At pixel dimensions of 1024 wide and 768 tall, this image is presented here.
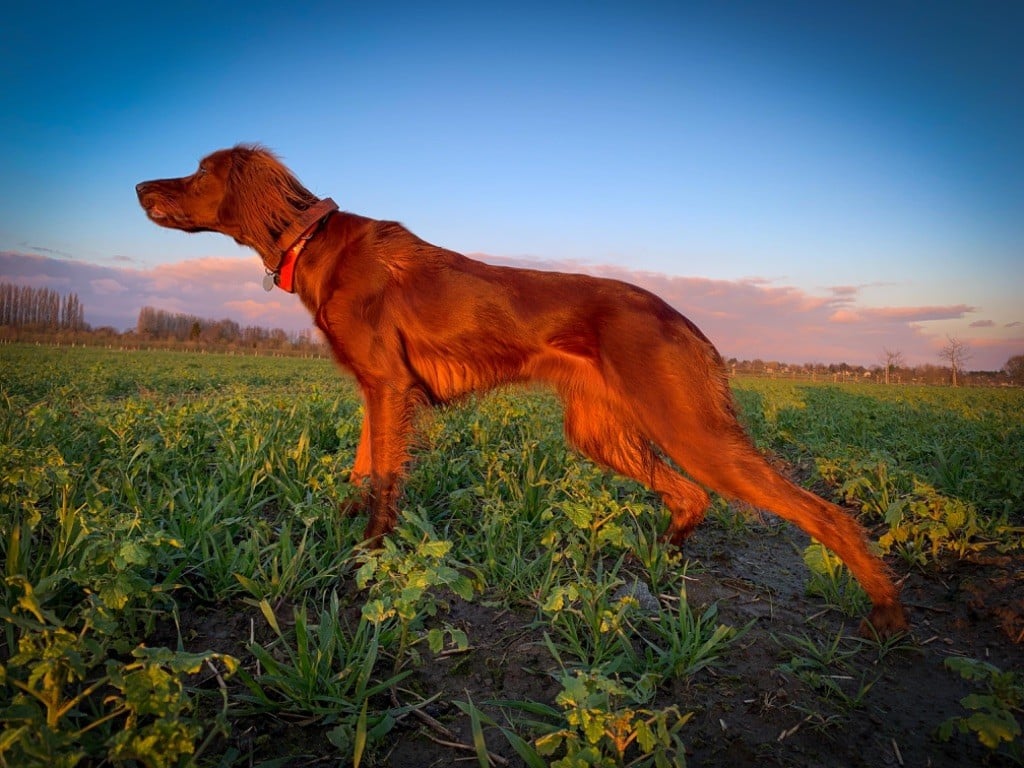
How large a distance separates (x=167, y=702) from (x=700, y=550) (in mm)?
2897

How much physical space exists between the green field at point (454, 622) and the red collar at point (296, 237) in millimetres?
1060

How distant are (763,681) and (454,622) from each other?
1.21 meters

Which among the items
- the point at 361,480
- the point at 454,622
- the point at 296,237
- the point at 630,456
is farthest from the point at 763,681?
the point at 296,237

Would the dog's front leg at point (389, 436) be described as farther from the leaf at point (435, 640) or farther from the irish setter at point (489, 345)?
the leaf at point (435, 640)

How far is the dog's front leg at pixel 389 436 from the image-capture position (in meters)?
3.06

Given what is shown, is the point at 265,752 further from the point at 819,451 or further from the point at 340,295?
the point at 819,451

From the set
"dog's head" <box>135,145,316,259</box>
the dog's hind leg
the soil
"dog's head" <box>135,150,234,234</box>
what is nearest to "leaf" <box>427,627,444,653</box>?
the soil

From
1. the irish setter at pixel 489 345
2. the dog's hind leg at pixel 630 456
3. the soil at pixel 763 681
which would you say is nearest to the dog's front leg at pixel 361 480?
the irish setter at pixel 489 345

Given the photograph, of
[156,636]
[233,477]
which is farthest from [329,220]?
[156,636]

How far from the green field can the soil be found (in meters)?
0.01

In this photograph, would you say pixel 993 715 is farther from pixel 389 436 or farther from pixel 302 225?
pixel 302 225

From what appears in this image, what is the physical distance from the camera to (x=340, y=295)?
10.6 ft

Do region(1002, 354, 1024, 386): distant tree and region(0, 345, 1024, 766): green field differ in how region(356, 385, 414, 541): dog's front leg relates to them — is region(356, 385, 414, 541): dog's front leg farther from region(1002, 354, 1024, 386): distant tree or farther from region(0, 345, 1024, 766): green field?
region(1002, 354, 1024, 386): distant tree

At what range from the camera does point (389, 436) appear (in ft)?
10.4
